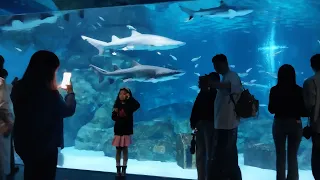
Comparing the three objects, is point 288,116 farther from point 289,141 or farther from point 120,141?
point 120,141

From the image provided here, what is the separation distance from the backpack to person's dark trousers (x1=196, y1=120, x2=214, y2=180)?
0.65 metres

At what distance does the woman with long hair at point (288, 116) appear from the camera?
4199 millimetres

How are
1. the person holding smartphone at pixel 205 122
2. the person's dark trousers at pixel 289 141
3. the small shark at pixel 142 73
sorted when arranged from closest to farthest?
the person's dark trousers at pixel 289 141
the person holding smartphone at pixel 205 122
the small shark at pixel 142 73

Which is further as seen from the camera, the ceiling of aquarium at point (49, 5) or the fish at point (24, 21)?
the fish at point (24, 21)

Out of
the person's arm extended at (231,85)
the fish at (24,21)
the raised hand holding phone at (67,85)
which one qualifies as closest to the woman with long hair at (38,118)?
the raised hand holding phone at (67,85)

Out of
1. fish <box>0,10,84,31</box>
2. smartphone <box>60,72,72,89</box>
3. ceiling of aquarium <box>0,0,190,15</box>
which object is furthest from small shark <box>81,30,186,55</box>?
smartphone <box>60,72,72,89</box>

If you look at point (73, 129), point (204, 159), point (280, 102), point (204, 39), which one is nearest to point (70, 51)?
point (73, 129)

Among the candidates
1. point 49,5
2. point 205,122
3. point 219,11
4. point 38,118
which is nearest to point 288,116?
point 205,122

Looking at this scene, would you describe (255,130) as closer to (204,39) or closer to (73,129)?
(204,39)

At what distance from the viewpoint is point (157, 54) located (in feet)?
38.9

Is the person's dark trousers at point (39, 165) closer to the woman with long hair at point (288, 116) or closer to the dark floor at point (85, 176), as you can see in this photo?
the woman with long hair at point (288, 116)

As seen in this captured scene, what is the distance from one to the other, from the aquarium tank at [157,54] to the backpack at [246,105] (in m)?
4.89

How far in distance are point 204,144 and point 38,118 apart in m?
2.61

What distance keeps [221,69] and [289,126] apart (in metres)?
1.08
